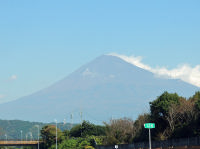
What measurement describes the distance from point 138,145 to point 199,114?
1692 cm

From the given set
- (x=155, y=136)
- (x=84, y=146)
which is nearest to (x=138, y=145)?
(x=155, y=136)

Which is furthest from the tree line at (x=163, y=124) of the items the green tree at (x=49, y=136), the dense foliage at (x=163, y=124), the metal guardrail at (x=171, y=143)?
the green tree at (x=49, y=136)

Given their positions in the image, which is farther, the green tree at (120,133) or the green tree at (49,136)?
the green tree at (49,136)

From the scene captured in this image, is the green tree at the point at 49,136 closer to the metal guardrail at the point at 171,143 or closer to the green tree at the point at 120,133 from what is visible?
→ the green tree at the point at 120,133

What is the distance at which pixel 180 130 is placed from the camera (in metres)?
89.0

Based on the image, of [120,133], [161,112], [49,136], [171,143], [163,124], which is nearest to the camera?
[171,143]

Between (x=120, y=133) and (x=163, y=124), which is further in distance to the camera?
(x=120, y=133)

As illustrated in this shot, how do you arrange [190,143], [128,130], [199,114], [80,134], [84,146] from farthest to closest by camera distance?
[80,134], [84,146], [128,130], [199,114], [190,143]

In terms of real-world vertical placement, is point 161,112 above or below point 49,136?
above

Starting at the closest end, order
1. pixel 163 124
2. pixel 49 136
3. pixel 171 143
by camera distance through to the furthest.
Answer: pixel 171 143 < pixel 163 124 < pixel 49 136

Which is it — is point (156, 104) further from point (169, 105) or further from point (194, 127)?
point (194, 127)

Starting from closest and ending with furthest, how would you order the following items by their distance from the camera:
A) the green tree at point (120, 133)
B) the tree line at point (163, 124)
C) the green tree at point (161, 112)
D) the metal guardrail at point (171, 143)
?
the metal guardrail at point (171, 143)
the tree line at point (163, 124)
the green tree at point (161, 112)
the green tree at point (120, 133)

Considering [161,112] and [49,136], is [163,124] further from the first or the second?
[49,136]

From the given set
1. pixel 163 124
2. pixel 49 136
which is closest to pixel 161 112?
pixel 163 124
